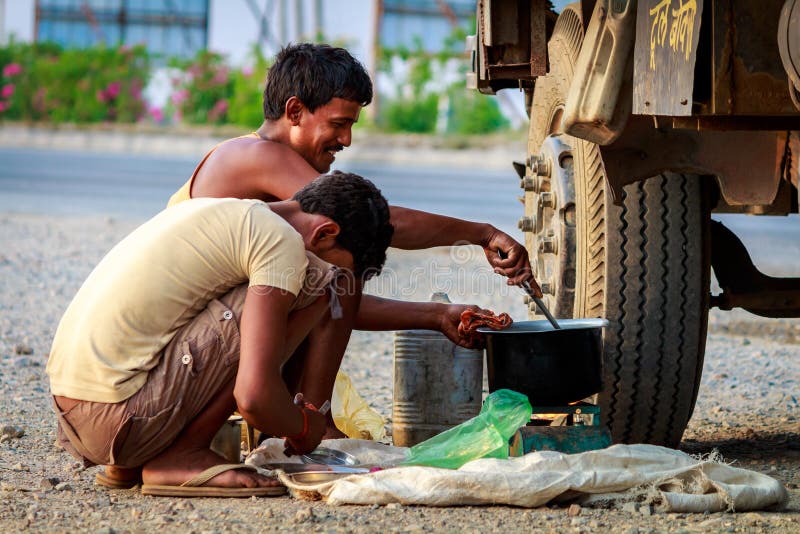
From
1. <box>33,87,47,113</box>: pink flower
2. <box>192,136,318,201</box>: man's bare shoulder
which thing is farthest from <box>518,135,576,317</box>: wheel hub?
<box>33,87,47,113</box>: pink flower

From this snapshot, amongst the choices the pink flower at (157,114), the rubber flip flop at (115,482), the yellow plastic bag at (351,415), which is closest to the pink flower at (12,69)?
the pink flower at (157,114)

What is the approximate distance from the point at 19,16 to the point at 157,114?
24.7ft

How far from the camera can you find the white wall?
30.2m

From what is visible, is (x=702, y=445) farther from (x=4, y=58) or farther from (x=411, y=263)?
(x=4, y=58)

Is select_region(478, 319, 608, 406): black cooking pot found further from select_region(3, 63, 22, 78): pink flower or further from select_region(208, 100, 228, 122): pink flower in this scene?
select_region(3, 63, 22, 78): pink flower

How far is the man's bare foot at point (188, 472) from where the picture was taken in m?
3.50

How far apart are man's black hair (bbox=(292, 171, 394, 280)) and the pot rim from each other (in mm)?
511

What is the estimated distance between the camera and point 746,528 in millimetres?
3156

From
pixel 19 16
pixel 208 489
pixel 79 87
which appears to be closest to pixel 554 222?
pixel 208 489

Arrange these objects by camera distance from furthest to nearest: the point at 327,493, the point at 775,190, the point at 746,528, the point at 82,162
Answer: the point at 82,162 < the point at 775,190 < the point at 327,493 < the point at 746,528

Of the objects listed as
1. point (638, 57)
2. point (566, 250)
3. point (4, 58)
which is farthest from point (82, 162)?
point (638, 57)

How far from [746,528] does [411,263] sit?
263 inches

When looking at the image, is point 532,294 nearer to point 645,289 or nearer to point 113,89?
point 645,289

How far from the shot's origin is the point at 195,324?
11.5ft
